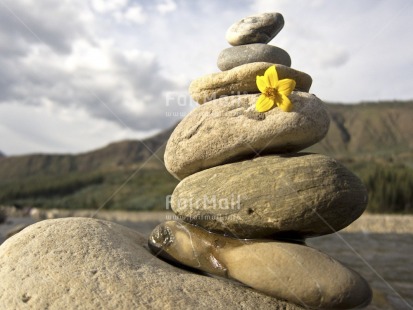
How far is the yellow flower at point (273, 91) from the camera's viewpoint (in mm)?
5727

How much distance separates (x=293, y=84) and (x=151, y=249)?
311 centimetres

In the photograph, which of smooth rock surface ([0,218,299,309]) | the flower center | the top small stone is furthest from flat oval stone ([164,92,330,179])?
smooth rock surface ([0,218,299,309])

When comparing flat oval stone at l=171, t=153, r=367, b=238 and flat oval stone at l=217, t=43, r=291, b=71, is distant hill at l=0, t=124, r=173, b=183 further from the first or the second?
flat oval stone at l=171, t=153, r=367, b=238

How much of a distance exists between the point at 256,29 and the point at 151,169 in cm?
6214

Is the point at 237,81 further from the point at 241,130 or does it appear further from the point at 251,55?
the point at 241,130

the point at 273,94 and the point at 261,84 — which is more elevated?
the point at 261,84

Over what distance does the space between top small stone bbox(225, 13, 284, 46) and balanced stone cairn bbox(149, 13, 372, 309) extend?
5 cm

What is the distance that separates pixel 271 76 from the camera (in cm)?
583

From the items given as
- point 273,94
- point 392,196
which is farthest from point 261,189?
point 392,196

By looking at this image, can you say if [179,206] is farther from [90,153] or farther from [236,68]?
[90,153]

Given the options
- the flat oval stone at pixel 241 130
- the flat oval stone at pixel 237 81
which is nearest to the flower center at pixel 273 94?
the flat oval stone at pixel 241 130

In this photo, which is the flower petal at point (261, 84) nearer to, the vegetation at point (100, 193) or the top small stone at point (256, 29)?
the top small stone at point (256, 29)

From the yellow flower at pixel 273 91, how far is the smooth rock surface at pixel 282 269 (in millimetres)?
1827

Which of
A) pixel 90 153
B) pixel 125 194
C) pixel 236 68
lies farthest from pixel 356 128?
pixel 236 68
